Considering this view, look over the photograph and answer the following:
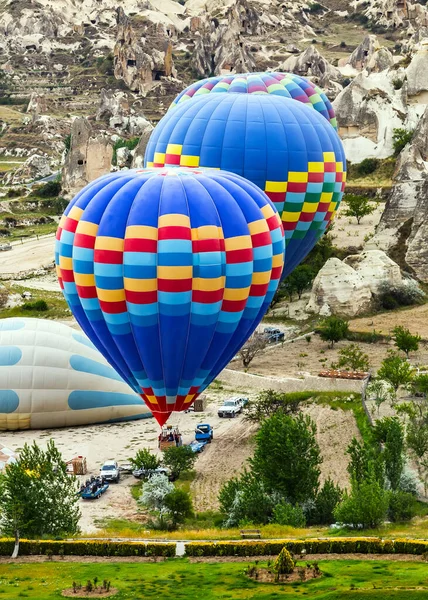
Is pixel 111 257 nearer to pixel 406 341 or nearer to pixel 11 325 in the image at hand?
pixel 11 325

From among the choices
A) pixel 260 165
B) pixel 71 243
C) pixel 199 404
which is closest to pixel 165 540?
pixel 71 243

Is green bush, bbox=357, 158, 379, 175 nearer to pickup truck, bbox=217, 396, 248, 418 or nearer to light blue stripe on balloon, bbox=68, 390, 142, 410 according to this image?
pickup truck, bbox=217, 396, 248, 418

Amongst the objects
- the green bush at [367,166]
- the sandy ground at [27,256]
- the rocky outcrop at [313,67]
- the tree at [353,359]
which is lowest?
the tree at [353,359]

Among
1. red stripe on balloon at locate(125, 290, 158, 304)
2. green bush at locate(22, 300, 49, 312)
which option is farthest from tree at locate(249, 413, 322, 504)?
green bush at locate(22, 300, 49, 312)

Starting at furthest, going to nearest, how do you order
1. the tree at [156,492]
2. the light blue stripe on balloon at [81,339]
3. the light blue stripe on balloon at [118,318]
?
the light blue stripe on balloon at [81,339] → the light blue stripe on balloon at [118,318] → the tree at [156,492]

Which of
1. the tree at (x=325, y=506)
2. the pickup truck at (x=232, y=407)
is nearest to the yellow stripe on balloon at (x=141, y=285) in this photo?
the tree at (x=325, y=506)

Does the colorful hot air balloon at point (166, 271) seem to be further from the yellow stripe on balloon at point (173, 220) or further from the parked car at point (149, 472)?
the parked car at point (149, 472)
